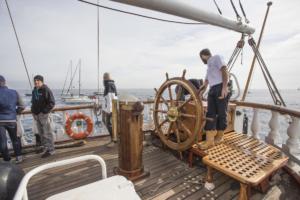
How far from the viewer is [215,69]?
2.29 m

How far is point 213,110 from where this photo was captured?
236 cm

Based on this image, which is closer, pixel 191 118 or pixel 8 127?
pixel 191 118

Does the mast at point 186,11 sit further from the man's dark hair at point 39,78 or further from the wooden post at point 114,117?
the man's dark hair at point 39,78

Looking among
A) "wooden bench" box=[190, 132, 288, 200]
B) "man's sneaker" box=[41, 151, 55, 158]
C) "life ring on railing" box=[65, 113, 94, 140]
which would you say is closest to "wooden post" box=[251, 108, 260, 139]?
"wooden bench" box=[190, 132, 288, 200]

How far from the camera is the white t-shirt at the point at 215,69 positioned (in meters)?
2.21

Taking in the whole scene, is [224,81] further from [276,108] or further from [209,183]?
[209,183]

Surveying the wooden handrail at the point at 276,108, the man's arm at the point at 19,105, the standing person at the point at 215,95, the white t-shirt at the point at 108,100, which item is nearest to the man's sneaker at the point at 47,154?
the man's arm at the point at 19,105

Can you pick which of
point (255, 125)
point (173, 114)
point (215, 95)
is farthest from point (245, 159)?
point (255, 125)

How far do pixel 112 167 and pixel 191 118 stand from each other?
140 centimetres

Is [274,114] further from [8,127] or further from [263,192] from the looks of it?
[8,127]

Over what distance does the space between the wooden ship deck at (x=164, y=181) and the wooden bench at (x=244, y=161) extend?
0.16 meters

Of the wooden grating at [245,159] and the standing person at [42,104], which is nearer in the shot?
the wooden grating at [245,159]

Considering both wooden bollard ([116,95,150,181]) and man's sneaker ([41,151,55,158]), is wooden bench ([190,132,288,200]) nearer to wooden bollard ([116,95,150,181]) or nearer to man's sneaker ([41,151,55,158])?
wooden bollard ([116,95,150,181])

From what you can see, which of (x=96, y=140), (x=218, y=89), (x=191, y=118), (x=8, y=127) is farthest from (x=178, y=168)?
(x=8, y=127)
